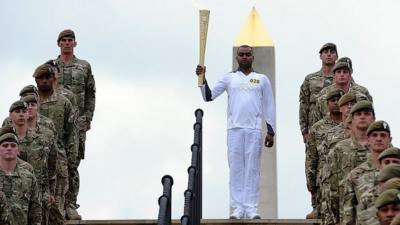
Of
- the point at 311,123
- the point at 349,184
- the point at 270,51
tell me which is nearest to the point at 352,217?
the point at 349,184

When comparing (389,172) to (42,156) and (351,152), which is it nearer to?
(351,152)

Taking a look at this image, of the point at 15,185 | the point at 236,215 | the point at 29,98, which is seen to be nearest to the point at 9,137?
the point at 15,185

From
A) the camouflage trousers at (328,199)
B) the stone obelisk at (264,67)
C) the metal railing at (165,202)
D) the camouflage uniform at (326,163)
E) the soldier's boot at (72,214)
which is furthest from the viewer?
the stone obelisk at (264,67)

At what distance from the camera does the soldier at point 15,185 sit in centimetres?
1202

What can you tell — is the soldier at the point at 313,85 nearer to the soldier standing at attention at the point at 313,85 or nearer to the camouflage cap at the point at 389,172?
the soldier standing at attention at the point at 313,85

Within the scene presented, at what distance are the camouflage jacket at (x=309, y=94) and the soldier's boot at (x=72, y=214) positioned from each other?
116 inches

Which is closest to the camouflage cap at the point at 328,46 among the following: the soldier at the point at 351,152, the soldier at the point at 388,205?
the soldier at the point at 351,152

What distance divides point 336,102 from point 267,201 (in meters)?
3.67

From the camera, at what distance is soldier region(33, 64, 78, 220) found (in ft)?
46.9

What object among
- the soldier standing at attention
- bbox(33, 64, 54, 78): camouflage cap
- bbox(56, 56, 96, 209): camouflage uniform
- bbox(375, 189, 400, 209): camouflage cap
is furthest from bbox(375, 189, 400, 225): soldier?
bbox(56, 56, 96, 209): camouflage uniform

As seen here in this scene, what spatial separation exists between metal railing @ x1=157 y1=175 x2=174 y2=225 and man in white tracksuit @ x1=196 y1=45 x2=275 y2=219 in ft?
13.3

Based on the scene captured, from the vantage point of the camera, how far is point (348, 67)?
14656mm

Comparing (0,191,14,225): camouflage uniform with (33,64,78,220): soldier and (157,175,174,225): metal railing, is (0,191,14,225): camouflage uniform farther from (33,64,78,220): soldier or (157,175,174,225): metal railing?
(33,64,78,220): soldier

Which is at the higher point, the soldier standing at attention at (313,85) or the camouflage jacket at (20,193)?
the soldier standing at attention at (313,85)
